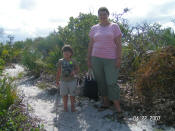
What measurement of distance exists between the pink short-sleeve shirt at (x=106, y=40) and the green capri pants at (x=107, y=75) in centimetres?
10

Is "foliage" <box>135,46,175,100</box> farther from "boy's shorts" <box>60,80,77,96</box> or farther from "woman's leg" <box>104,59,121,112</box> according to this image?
"boy's shorts" <box>60,80,77,96</box>

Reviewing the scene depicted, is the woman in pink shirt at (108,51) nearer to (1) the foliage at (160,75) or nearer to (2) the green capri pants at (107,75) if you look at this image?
(2) the green capri pants at (107,75)

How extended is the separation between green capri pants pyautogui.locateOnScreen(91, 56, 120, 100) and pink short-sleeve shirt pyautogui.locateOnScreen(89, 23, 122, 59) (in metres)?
0.10

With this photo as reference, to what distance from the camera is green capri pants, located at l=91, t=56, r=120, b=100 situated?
3660mm

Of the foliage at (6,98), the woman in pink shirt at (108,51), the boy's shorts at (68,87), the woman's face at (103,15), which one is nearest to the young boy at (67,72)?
the boy's shorts at (68,87)

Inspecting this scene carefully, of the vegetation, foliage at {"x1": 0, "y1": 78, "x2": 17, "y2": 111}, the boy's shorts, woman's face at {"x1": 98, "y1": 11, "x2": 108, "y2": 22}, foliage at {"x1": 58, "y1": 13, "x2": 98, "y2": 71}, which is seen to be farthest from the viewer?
foliage at {"x1": 58, "y1": 13, "x2": 98, "y2": 71}

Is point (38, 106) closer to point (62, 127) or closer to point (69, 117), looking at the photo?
point (69, 117)

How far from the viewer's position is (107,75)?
368 centimetres

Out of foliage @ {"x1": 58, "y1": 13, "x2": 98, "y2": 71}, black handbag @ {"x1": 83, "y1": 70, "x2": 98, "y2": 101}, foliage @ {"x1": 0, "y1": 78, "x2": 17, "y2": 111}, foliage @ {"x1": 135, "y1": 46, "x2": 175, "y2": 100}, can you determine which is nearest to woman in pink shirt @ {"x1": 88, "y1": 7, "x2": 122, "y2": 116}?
black handbag @ {"x1": 83, "y1": 70, "x2": 98, "y2": 101}

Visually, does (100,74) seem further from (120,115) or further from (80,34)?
(80,34)

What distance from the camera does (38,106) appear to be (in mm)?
4410

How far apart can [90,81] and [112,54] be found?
2.40ft

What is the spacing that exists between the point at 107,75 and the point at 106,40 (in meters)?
0.58

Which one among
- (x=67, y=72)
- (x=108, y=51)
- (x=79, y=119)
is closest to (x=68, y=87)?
(x=67, y=72)
